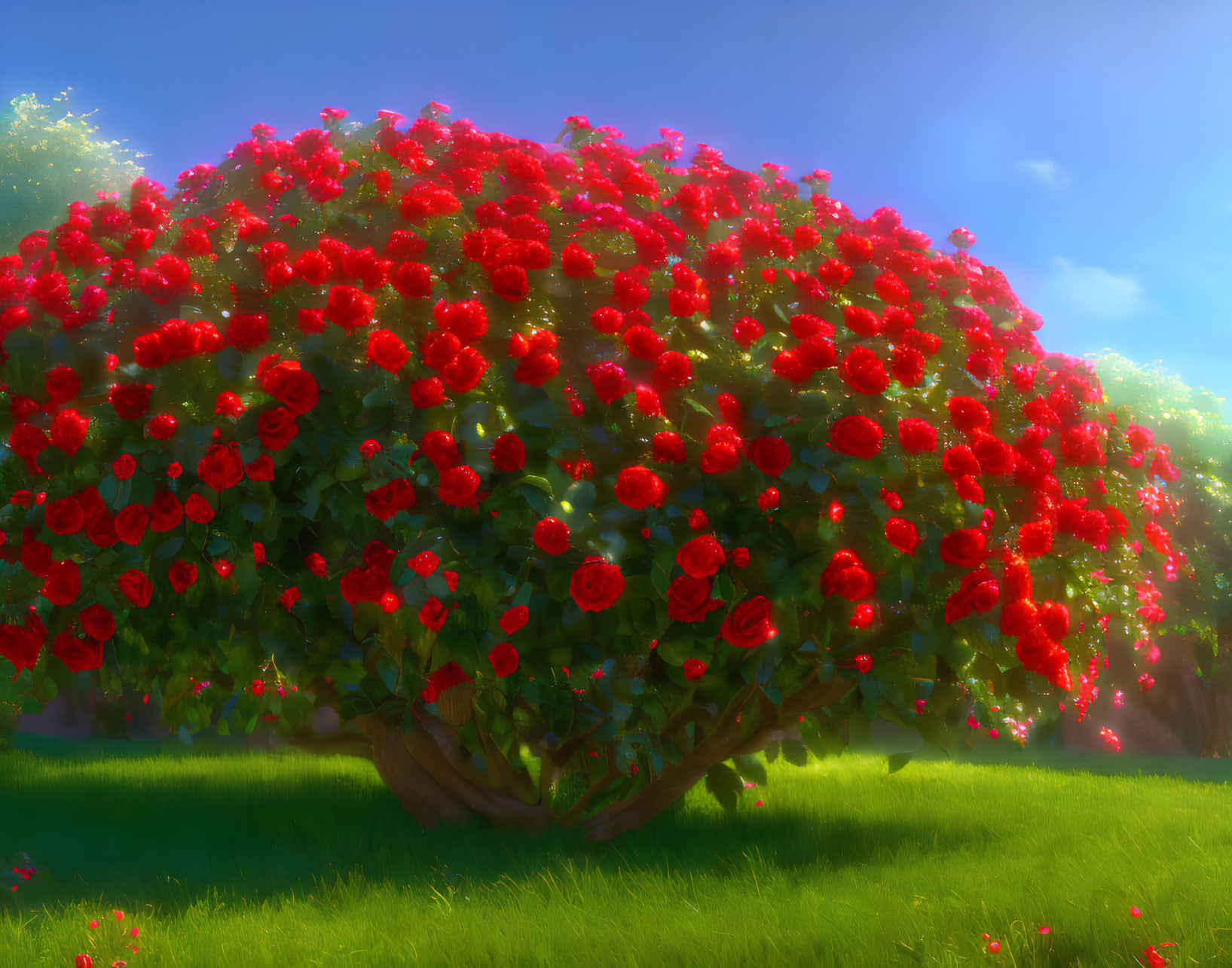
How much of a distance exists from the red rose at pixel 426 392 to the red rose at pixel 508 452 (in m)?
0.36

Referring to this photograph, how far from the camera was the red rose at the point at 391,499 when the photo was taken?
4.49 metres

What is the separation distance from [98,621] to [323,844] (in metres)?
2.65

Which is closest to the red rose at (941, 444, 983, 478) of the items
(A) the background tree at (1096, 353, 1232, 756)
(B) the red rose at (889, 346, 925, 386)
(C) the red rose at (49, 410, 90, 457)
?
(B) the red rose at (889, 346, 925, 386)

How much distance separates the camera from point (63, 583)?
5047 millimetres

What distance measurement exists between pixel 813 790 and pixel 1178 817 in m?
3.21

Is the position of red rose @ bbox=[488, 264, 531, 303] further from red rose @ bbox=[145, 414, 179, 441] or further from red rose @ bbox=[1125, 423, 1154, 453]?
red rose @ bbox=[1125, 423, 1154, 453]

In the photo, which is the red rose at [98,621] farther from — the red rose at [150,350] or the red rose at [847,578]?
the red rose at [847,578]

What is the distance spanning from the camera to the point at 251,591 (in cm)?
481

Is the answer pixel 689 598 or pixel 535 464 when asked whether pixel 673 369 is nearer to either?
pixel 535 464

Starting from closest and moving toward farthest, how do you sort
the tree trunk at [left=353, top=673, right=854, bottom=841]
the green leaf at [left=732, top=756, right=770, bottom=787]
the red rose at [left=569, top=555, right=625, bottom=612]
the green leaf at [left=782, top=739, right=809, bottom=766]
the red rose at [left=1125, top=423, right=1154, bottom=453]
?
1. the red rose at [left=569, top=555, right=625, bottom=612]
2. the green leaf at [left=782, top=739, right=809, bottom=766]
3. the tree trunk at [left=353, top=673, right=854, bottom=841]
4. the red rose at [left=1125, top=423, right=1154, bottom=453]
5. the green leaf at [left=732, top=756, right=770, bottom=787]

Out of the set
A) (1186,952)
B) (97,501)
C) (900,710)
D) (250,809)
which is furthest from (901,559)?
Result: (250,809)

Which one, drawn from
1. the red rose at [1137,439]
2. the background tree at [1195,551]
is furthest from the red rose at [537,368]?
the background tree at [1195,551]

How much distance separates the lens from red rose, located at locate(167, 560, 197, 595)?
4.99 meters

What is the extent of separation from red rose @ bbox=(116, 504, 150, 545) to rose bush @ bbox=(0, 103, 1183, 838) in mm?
12
